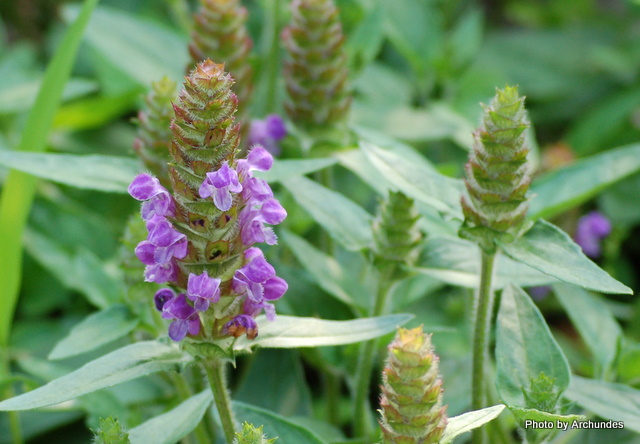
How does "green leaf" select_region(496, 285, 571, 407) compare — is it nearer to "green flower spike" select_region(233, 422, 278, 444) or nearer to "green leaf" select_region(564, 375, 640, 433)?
"green leaf" select_region(564, 375, 640, 433)

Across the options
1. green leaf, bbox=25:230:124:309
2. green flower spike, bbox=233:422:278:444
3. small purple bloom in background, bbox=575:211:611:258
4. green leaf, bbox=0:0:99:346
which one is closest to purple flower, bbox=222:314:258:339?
green flower spike, bbox=233:422:278:444

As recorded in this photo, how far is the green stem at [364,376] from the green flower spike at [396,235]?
11cm

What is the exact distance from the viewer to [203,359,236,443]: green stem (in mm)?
1678

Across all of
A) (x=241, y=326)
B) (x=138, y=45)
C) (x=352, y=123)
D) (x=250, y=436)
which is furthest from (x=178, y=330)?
(x=138, y=45)

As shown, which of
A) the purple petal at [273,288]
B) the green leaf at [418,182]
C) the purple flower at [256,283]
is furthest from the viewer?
the green leaf at [418,182]

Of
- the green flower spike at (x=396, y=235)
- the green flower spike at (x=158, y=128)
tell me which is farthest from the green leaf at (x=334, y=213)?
the green flower spike at (x=158, y=128)

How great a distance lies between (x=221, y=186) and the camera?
1.43 m

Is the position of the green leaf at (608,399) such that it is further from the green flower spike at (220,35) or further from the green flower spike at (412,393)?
the green flower spike at (220,35)

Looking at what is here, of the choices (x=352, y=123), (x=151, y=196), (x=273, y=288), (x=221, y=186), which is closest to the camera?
(x=221, y=186)

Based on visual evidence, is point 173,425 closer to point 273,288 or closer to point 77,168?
point 273,288

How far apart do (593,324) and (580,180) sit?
1.47 feet

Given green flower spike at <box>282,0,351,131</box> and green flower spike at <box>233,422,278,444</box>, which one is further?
green flower spike at <box>282,0,351,131</box>

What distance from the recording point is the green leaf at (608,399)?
6.00 feet

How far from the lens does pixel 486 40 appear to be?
15.5 ft
